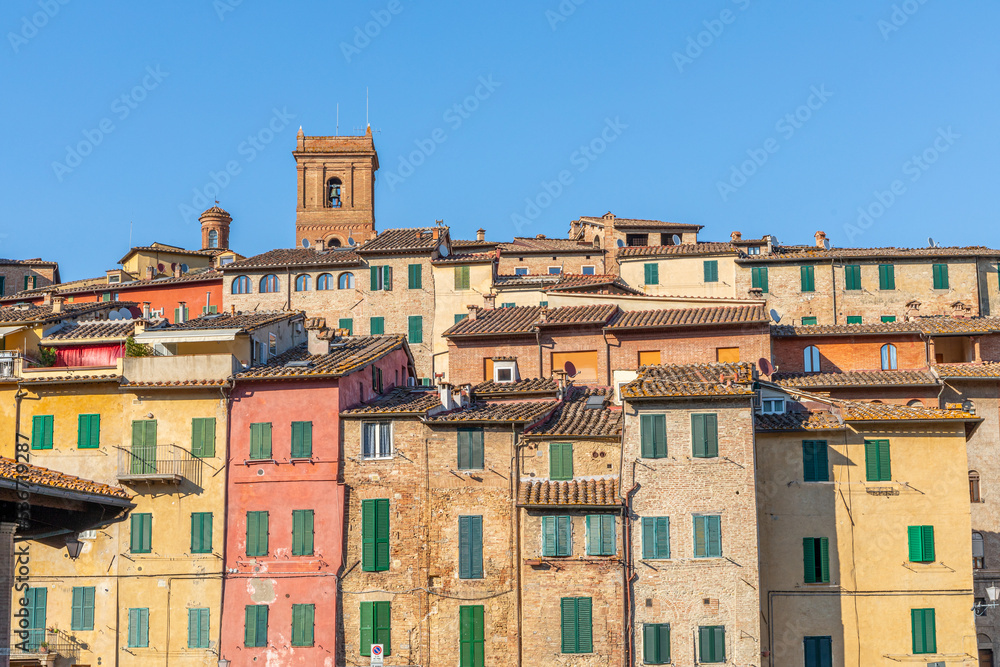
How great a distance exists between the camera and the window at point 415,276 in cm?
6269

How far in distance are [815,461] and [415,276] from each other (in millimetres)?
27941

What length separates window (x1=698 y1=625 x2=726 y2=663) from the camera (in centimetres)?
3653

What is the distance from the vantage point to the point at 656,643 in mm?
36812

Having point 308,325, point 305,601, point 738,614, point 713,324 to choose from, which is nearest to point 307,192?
point 308,325

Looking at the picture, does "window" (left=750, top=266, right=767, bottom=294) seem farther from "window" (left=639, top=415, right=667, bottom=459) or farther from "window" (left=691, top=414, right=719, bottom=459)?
"window" (left=639, top=415, right=667, bottom=459)

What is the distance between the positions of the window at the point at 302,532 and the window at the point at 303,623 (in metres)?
1.70

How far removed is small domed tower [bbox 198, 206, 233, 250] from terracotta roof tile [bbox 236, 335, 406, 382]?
45.8 meters

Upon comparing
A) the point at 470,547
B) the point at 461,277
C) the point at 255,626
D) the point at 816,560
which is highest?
the point at 461,277

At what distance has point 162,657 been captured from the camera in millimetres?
39250

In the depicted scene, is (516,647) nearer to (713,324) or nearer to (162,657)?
(162,657)

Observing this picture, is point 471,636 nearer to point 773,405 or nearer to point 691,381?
point 691,381

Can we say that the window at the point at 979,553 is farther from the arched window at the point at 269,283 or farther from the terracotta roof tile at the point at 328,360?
the arched window at the point at 269,283

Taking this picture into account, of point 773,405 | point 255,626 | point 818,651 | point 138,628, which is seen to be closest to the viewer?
point 818,651

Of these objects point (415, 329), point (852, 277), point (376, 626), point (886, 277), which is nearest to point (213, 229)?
point (415, 329)
